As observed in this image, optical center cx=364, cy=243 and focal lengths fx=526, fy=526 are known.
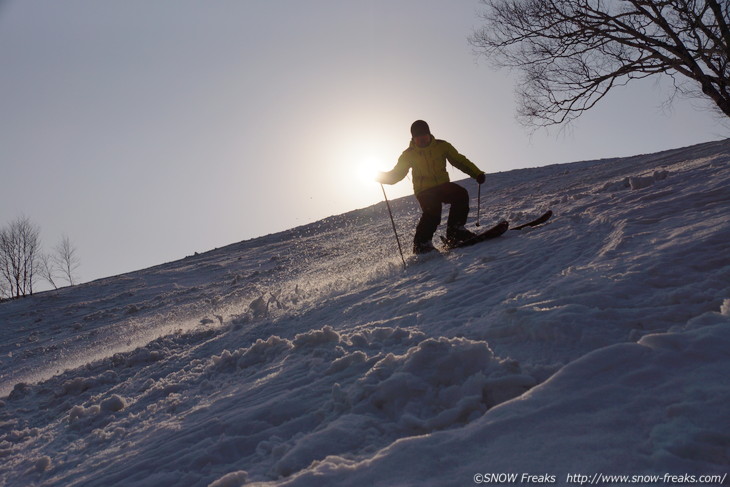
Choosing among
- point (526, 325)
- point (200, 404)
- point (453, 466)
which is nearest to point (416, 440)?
point (453, 466)

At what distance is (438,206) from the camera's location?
763 cm

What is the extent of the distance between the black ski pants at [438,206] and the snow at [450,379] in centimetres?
60

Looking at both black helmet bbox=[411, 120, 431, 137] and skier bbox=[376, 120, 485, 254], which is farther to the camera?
skier bbox=[376, 120, 485, 254]

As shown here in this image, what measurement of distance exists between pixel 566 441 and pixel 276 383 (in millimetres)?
2090

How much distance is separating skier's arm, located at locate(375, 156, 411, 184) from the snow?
133 cm

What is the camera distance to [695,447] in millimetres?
1675

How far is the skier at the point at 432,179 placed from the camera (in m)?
7.55

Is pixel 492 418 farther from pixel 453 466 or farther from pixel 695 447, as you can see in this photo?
pixel 695 447

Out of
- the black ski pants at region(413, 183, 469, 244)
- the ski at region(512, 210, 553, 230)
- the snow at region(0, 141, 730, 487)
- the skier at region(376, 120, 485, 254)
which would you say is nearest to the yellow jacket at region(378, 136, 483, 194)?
the skier at region(376, 120, 485, 254)

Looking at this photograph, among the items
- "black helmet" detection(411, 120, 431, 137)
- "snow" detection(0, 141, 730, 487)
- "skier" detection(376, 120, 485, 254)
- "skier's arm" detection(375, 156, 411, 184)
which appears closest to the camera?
"snow" detection(0, 141, 730, 487)

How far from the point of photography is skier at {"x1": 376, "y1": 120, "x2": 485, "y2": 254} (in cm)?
755

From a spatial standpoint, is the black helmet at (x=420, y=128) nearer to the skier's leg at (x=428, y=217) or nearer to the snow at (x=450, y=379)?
the skier's leg at (x=428, y=217)

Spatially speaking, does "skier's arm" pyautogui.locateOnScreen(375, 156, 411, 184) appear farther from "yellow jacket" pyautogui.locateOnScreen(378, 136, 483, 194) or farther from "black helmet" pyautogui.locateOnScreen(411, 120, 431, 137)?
"black helmet" pyautogui.locateOnScreen(411, 120, 431, 137)

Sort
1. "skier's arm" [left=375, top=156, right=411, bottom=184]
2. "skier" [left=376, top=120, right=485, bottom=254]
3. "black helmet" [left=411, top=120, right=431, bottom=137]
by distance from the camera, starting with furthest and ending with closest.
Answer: "skier's arm" [left=375, top=156, right=411, bottom=184]
"skier" [left=376, top=120, right=485, bottom=254]
"black helmet" [left=411, top=120, right=431, bottom=137]
